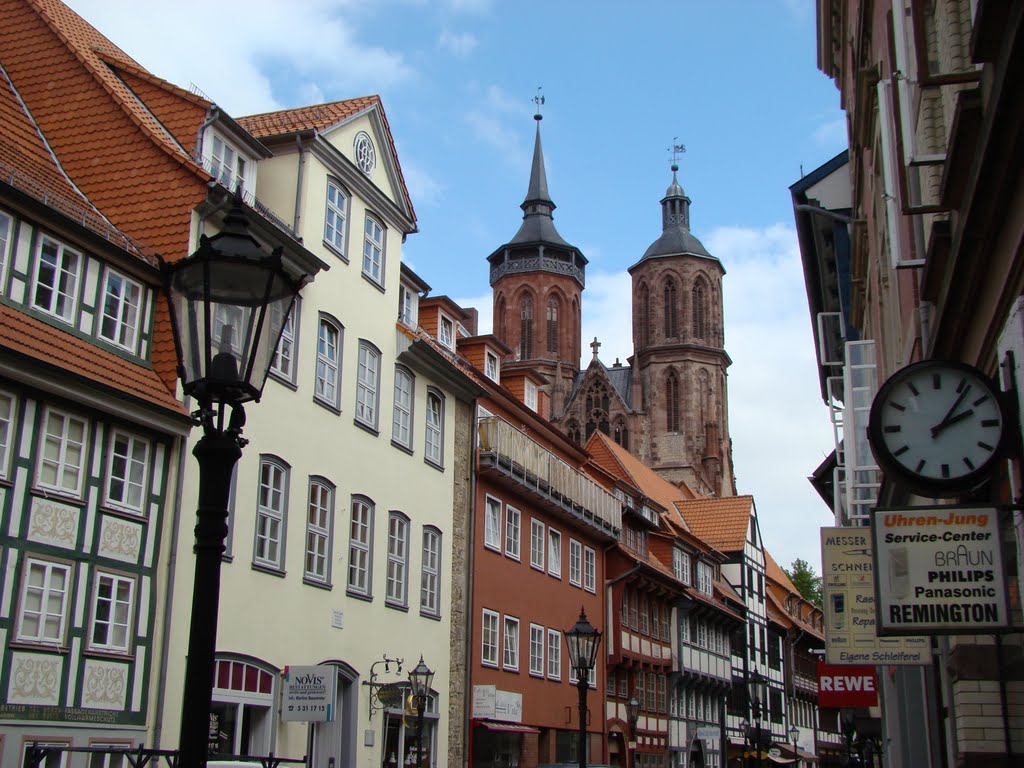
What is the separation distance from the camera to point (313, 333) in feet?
68.9

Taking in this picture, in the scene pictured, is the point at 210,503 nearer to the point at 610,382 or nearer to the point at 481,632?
the point at 481,632

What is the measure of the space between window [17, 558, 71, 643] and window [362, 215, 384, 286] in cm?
979

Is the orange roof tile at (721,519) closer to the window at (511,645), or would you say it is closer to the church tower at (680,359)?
the window at (511,645)

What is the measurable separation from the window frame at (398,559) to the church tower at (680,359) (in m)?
67.9

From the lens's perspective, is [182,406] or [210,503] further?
[182,406]

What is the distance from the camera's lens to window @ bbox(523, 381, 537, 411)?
3456cm

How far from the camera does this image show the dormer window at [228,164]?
63.9ft

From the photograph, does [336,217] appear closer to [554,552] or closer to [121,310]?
[121,310]

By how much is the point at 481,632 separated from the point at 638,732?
40.6ft

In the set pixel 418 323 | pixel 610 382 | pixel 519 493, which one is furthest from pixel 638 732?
pixel 610 382

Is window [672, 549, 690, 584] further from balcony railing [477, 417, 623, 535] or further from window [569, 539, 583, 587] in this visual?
window [569, 539, 583, 587]

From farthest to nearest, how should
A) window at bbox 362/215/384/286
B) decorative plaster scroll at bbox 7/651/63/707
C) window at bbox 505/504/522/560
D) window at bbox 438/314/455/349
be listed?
window at bbox 505/504/522/560, window at bbox 438/314/455/349, window at bbox 362/215/384/286, decorative plaster scroll at bbox 7/651/63/707

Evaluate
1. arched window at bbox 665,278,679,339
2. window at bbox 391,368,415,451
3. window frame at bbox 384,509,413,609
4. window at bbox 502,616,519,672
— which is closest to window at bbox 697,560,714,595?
window at bbox 502,616,519,672

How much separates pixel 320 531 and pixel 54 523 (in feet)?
20.4
